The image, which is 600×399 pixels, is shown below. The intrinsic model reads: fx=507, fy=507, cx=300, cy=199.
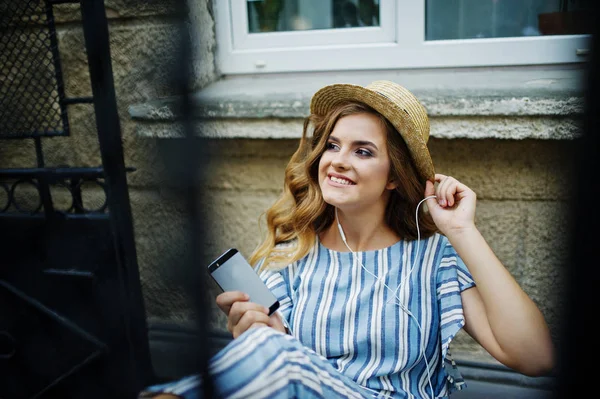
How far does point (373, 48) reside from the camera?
7.02ft

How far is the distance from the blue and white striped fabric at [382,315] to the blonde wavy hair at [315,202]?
2.3 inches

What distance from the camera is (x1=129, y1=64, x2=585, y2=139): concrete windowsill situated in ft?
5.87

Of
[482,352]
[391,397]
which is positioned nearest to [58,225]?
[391,397]

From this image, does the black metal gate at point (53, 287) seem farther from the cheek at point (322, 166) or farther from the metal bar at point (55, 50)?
the cheek at point (322, 166)

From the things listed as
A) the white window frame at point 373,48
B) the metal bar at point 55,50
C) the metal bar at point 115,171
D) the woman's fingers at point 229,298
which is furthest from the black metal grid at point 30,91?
the woman's fingers at point 229,298

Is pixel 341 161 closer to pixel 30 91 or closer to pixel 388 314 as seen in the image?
pixel 388 314

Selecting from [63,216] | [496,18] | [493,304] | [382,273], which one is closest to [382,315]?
[382,273]

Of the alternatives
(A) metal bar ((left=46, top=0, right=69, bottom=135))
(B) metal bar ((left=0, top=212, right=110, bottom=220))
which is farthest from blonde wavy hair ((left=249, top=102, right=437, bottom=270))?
(A) metal bar ((left=46, top=0, right=69, bottom=135))

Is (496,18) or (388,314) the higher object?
(496,18)

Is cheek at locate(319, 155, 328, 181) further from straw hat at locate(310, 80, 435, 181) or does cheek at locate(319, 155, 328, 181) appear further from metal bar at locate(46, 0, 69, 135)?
metal bar at locate(46, 0, 69, 135)

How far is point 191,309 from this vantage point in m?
0.63

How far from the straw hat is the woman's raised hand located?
0.28 feet

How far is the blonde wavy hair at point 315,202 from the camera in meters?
1.39

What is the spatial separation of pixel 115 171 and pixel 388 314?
767 millimetres
